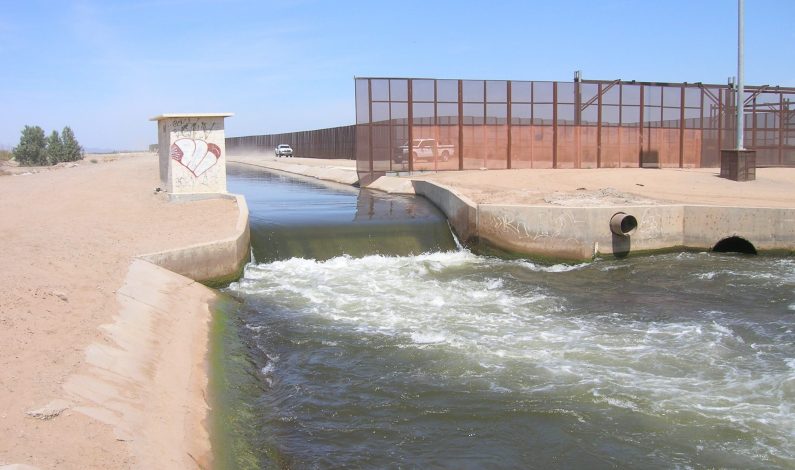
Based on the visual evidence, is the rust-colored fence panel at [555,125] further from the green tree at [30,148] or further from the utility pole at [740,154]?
the green tree at [30,148]

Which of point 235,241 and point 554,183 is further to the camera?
point 554,183

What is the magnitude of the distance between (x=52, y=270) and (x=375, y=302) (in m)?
5.48

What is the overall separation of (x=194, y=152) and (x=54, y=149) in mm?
63207

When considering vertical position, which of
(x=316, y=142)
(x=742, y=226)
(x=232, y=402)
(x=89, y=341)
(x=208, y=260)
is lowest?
(x=232, y=402)

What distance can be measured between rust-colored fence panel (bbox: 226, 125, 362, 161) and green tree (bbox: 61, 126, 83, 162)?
23.1 m

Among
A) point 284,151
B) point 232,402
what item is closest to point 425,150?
point 232,402

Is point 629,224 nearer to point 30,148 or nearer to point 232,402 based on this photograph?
point 232,402

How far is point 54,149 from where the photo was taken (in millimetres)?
74188

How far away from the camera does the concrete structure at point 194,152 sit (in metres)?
19.2

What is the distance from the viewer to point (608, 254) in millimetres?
17828

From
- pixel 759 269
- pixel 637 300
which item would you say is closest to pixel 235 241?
pixel 637 300

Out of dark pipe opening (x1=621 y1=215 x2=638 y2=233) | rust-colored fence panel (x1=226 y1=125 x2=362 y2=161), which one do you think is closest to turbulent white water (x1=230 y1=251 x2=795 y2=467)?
dark pipe opening (x1=621 y1=215 x2=638 y2=233)

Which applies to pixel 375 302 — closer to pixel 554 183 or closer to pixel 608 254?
pixel 608 254

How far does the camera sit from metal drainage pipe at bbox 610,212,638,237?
17.6 meters
